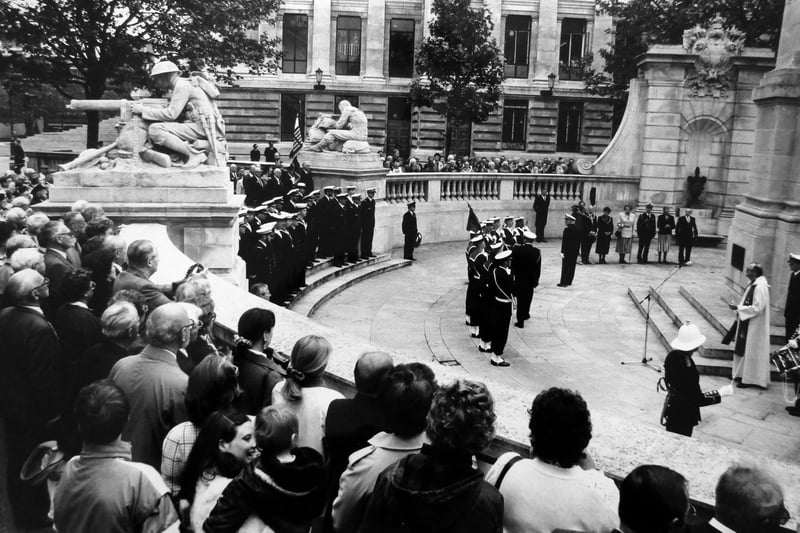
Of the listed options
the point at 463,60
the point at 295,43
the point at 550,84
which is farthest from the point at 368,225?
the point at 295,43

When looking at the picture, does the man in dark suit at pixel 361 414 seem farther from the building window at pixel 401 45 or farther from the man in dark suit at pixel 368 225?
the building window at pixel 401 45

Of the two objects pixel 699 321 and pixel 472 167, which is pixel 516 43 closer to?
pixel 472 167

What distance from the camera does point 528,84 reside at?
42969mm

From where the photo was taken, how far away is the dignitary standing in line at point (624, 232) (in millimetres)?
22047

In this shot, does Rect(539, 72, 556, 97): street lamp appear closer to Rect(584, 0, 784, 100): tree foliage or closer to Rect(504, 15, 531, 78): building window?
Rect(584, 0, 784, 100): tree foliage

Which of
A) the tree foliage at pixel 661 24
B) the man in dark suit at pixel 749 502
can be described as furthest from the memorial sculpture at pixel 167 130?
the tree foliage at pixel 661 24

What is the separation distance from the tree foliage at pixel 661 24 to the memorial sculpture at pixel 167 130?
1910cm

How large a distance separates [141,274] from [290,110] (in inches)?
1450

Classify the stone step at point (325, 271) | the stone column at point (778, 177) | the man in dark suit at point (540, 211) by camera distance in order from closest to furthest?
the stone column at point (778, 177), the stone step at point (325, 271), the man in dark suit at point (540, 211)

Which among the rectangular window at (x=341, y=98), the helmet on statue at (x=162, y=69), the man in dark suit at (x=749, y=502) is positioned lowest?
the man in dark suit at (x=749, y=502)

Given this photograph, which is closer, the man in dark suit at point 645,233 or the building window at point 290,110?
the man in dark suit at point 645,233

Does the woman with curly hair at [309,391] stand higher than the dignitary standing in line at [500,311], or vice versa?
the woman with curly hair at [309,391]

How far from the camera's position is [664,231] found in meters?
22.2

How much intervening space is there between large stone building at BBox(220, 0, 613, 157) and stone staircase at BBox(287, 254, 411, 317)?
2317 centimetres
